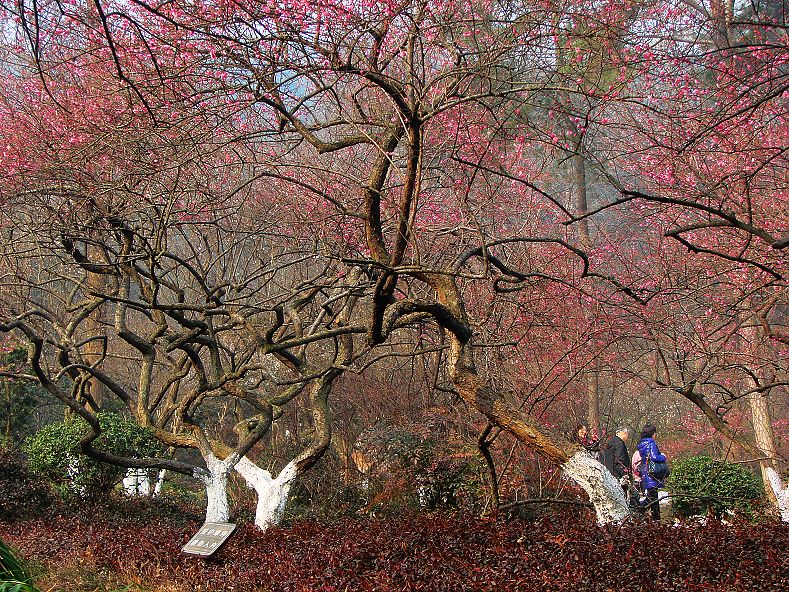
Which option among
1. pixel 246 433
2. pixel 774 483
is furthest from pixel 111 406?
pixel 774 483

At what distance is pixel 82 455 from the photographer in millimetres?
9109

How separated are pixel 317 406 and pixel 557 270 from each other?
4685 mm

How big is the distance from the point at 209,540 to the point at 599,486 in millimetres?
3099

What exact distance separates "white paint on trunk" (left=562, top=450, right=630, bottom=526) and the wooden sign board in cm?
274

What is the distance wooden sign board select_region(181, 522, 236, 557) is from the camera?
6.42 metres

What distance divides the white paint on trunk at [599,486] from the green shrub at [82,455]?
532 cm

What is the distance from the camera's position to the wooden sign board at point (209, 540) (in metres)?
6.42

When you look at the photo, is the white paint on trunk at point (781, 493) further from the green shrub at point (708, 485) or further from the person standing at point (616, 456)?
the person standing at point (616, 456)

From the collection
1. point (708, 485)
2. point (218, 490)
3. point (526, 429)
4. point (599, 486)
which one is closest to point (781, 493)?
point (708, 485)

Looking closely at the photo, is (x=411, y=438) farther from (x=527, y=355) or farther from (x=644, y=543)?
(x=644, y=543)

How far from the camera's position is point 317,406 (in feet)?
28.1

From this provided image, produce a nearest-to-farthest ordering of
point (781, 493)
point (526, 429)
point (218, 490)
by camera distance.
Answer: point (526, 429) → point (781, 493) → point (218, 490)

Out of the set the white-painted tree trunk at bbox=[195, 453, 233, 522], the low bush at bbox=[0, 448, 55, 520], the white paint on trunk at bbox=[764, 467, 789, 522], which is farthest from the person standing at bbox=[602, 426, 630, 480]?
the low bush at bbox=[0, 448, 55, 520]

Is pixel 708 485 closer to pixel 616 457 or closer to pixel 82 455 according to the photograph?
pixel 616 457
